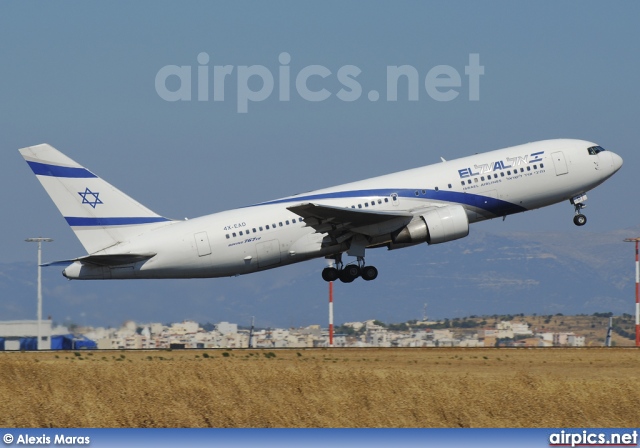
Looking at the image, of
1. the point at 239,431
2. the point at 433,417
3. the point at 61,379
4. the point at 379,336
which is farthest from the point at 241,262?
the point at 379,336

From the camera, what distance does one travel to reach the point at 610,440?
21.9 m

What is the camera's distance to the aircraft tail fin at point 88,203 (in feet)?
152

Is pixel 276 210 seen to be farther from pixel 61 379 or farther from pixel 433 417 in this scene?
pixel 433 417

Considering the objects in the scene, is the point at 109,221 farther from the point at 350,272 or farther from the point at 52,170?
the point at 350,272

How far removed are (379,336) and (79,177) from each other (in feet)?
128

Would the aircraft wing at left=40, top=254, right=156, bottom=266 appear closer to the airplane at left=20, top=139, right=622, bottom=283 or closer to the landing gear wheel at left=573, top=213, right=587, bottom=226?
the airplane at left=20, top=139, right=622, bottom=283

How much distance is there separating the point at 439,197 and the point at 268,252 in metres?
7.39

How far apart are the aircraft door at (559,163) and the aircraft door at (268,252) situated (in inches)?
473

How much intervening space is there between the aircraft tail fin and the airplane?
0.16ft

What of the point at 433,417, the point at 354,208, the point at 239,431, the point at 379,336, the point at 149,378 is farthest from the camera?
the point at 379,336

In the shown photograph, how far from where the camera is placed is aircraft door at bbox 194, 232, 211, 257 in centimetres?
4488

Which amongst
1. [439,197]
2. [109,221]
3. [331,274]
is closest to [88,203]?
[109,221]

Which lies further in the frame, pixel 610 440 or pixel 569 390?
pixel 569 390

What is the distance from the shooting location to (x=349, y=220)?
44.9m
